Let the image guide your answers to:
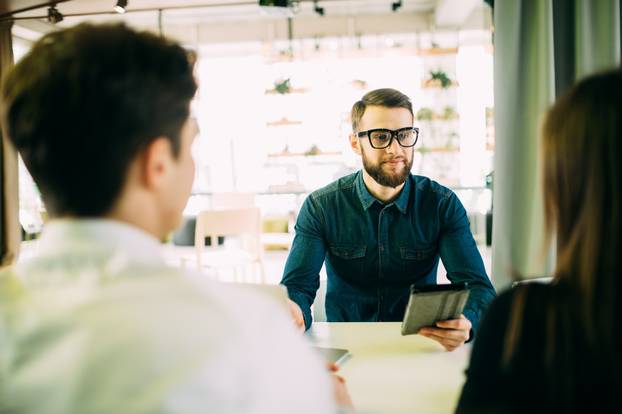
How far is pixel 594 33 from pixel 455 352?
1.59m

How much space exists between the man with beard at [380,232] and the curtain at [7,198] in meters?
4.31

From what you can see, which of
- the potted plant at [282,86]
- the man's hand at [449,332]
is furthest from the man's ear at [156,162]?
the potted plant at [282,86]

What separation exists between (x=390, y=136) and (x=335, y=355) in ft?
3.23

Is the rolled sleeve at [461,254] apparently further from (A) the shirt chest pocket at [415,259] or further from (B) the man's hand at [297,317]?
(B) the man's hand at [297,317]

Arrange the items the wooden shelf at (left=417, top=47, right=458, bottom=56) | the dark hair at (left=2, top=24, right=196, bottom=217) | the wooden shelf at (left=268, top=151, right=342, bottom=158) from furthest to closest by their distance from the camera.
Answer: the wooden shelf at (left=268, top=151, right=342, bottom=158) → the wooden shelf at (left=417, top=47, right=458, bottom=56) → the dark hair at (left=2, top=24, right=196, bottom=217)

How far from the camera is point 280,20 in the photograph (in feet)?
A: 23.0

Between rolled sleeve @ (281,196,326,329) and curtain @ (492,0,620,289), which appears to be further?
curtain @ (492,0,620,289)

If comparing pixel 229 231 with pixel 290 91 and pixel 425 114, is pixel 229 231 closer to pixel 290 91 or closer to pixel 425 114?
pixel 290 91

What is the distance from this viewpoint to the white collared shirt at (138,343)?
483 mm

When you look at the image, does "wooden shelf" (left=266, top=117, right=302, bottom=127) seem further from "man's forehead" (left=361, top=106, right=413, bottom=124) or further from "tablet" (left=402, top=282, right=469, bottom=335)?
"tablet" (left=402, top=282, right=469, bottom=335)

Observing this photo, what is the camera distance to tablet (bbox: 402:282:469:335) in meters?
1.20

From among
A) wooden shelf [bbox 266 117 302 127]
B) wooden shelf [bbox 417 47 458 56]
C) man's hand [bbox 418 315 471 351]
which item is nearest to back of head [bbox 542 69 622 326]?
man's hand [bbox 418 315 471 351]

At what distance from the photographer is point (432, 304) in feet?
4.08

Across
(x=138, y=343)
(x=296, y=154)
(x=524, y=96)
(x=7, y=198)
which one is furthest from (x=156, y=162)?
(x=296, y=154)
